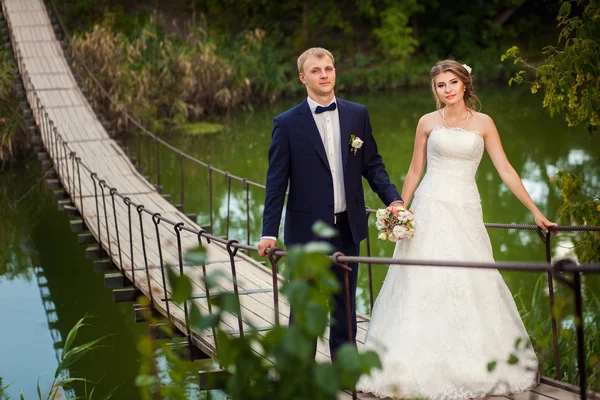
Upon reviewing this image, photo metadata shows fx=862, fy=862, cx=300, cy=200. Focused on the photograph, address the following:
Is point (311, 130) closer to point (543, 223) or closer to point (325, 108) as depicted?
point (325, 108)

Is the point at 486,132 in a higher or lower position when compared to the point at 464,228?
higher

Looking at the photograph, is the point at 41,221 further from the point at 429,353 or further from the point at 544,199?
the point at 429,353

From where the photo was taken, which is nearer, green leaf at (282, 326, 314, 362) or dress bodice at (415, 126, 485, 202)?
green leaf at (282, 326, 314, 362)

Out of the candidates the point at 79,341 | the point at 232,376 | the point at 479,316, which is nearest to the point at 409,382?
the point at 479,316

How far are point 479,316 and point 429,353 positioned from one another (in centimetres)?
22

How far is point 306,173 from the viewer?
2959 millimetres

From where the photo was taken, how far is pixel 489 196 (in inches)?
387

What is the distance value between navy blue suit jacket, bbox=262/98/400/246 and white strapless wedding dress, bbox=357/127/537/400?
0.86 ft

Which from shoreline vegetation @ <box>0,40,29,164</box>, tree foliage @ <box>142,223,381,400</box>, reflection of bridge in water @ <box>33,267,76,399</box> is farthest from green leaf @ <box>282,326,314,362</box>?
shoreline vegetation @ <box>0,40,29,164</box>

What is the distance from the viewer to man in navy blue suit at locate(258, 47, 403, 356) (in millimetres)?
2943

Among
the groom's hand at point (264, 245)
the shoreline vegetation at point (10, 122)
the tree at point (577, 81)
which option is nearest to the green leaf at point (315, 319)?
the groom's hand at point (264, 245)

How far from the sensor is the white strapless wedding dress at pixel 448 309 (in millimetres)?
2791

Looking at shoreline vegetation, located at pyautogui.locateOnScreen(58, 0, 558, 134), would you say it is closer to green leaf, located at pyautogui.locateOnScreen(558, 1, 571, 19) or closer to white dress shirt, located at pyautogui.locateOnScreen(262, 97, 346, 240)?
green leaf, located at pyautogui.locateOnScreen(558, 1, 571, 19)

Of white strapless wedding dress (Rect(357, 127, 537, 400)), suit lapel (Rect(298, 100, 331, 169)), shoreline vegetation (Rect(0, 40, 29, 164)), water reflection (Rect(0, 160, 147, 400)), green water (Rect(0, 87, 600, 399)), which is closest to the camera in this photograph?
white strapless wedding dress (Rect(357, 127, 537, 400))
